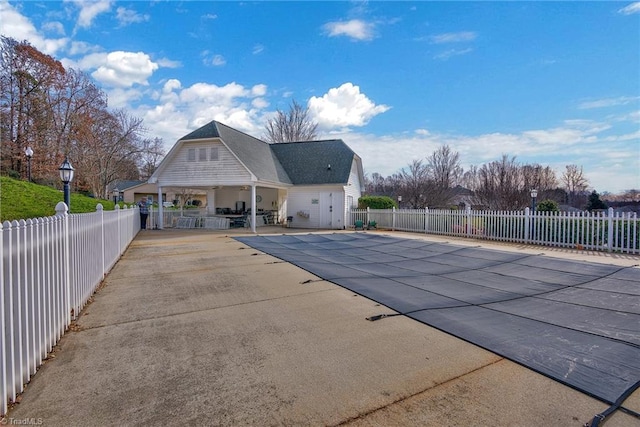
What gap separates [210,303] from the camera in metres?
4.56

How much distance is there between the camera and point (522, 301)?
462 cm

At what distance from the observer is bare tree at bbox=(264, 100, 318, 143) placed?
3872 cm

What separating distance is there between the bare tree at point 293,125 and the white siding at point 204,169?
22.9m

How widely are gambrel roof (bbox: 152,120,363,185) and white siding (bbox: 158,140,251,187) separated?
35cm

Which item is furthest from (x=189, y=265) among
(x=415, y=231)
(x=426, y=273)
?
(x=415, y=231)

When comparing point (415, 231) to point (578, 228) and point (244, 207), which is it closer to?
point (578, 228)

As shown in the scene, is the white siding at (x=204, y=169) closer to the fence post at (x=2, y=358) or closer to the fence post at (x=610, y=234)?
the fence post at (x=2, y=358)

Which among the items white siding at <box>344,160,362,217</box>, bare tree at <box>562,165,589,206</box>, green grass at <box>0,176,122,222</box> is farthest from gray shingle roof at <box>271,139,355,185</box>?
bare tree at <box>562,165,589,206</box>

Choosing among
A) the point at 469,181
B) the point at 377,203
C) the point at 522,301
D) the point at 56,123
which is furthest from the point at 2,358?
the point at 469,181

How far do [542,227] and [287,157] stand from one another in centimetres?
1587

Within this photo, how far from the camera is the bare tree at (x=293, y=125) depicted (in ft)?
127

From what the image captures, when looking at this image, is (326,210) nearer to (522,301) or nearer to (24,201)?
(24,201)

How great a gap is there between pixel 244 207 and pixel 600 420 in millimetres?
21326

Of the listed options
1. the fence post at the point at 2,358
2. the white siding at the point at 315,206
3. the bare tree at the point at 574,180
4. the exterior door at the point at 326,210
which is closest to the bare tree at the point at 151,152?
the white siding at the point at 315,206
